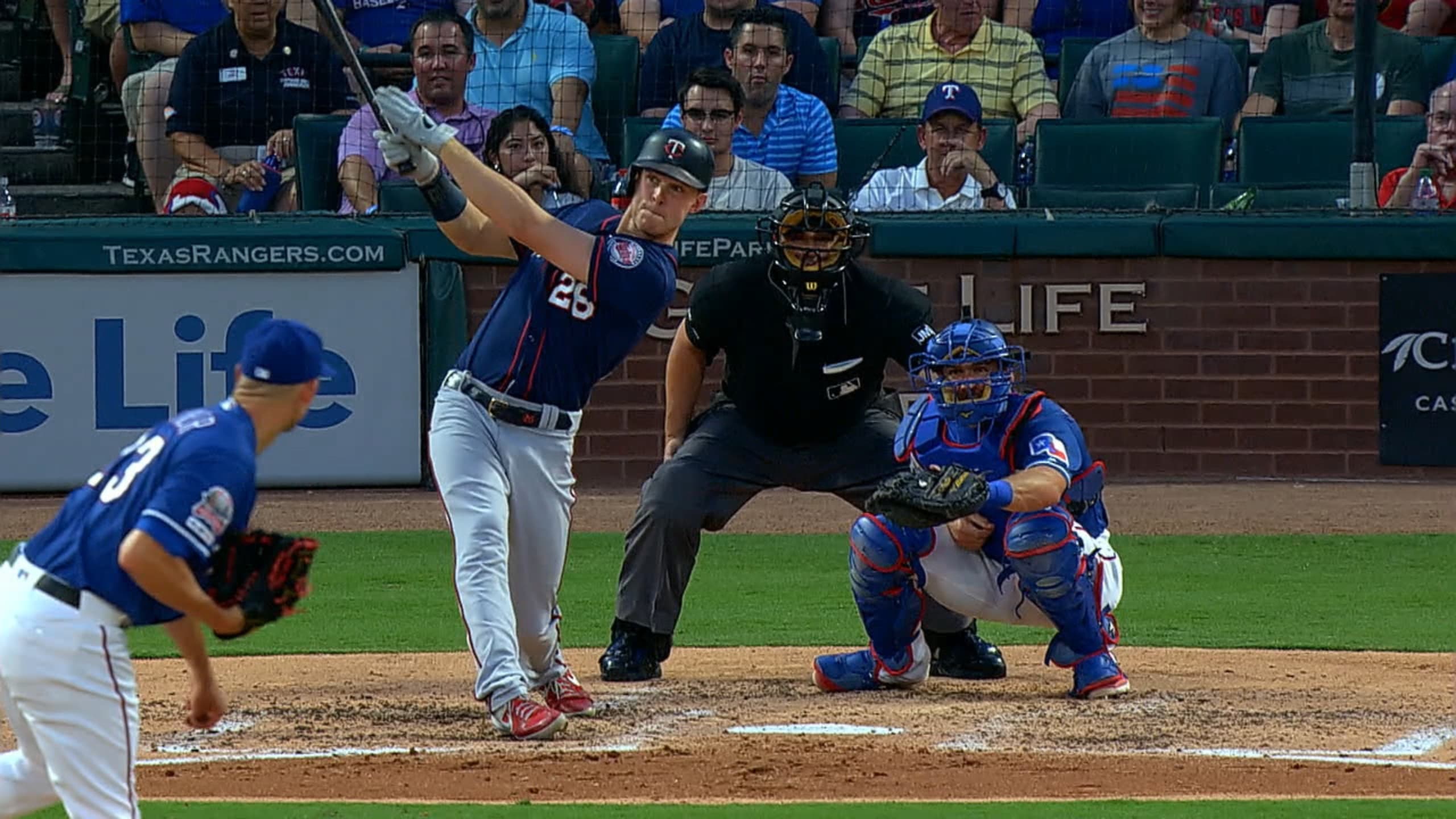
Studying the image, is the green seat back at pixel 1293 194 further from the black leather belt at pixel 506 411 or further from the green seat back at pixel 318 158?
the black leather belt at pixel 506 411

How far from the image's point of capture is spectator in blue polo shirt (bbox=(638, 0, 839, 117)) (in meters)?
11.8

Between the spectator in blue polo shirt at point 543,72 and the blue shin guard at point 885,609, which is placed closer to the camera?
the blue shin guard at point 885,609

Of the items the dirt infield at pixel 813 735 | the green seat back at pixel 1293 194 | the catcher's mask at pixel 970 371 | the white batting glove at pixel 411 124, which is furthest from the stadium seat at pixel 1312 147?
the white batting glove at pixel 411 124

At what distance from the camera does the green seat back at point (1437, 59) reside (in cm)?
1180

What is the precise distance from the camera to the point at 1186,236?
35.9 feet

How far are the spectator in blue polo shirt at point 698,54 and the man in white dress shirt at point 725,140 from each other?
0.60 metres

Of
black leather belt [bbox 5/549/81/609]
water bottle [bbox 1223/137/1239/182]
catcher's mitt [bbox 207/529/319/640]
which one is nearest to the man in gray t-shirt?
water bottle [bbox 1223/137/1239/182]

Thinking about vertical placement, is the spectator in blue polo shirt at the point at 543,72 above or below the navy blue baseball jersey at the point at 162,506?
above

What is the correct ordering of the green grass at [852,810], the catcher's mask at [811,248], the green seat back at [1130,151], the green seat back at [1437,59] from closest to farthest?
the green grass at [852,810], the catcher's mask at [811,248], the green seat back at [1130,151], the green seat back at [1437,59]

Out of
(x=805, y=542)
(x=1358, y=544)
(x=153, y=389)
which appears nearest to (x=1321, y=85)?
(x=1358, y=544)

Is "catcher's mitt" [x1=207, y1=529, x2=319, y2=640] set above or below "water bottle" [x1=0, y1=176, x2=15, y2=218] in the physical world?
below

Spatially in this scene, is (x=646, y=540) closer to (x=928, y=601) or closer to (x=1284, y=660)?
(x=928, y=601)

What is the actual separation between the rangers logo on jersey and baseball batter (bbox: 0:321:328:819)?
1.80 metres

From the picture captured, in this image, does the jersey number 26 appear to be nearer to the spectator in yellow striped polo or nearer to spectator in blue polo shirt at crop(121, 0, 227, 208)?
the spectator in yellow striped polo
